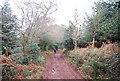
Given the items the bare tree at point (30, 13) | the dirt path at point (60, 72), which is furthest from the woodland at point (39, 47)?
the dirt path at point (60, 72)

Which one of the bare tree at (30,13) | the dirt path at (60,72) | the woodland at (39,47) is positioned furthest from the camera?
the bare tree at (30,13)

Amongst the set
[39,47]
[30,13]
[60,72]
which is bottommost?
[60,72]

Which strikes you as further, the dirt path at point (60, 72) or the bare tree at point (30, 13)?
the bare tree at point (30, 13)

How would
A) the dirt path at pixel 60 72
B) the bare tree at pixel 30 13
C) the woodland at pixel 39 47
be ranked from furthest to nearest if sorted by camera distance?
the bare tree at pixel 30 13, the dirt path at pixel 60 72, the woodland at pixel 39 47

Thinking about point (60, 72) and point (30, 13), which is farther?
point (30, 13)

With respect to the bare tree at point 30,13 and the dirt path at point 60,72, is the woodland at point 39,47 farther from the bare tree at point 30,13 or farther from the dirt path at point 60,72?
the dirt path at point 60,72

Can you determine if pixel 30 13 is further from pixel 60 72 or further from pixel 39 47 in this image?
pixel 60 72

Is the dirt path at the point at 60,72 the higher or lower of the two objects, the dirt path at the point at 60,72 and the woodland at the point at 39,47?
the lower

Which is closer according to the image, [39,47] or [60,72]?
[60,72]

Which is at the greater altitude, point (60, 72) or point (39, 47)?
point (39, 47)

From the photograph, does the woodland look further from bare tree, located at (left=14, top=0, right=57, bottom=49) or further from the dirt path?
the dirt path

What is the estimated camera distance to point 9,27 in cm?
828

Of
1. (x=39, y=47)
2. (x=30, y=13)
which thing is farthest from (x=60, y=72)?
(x=30, y=13)

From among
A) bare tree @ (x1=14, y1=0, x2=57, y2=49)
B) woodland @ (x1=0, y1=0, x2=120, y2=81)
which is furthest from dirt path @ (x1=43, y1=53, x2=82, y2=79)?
bare tree @ (x1=14, y1=0, x2=57, y2=49)
